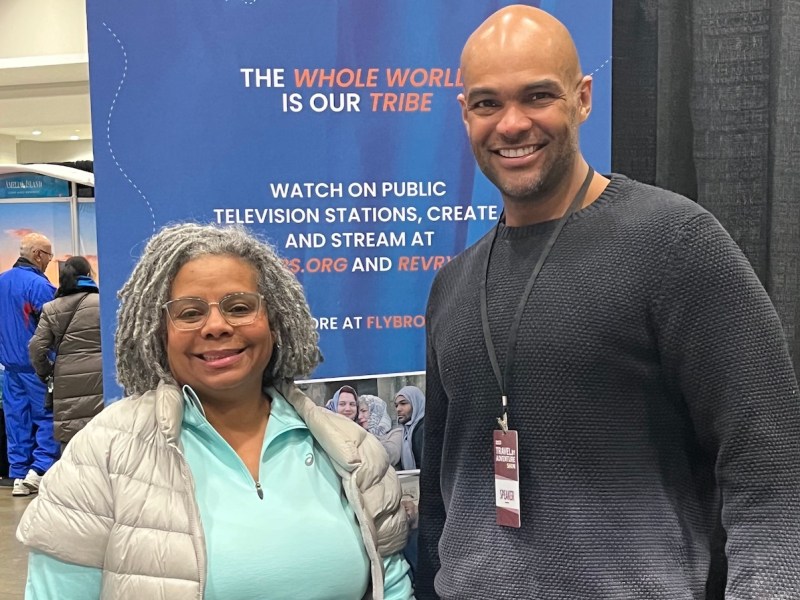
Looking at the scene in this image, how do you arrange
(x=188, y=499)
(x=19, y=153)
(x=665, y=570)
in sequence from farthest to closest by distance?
(x=19, y=153), (x=188, y=499), (x=665, y=570)

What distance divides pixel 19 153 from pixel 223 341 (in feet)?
29.1

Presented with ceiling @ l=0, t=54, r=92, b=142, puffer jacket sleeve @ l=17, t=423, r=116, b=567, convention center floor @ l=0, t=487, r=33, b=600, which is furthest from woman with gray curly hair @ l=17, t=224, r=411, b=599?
ceiling @ l=0, t=54, r=92, b=142

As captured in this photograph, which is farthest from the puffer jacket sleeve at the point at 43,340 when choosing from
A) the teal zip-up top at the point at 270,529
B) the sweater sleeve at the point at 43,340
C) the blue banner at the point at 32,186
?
the teal zip-up top at the point at 270,529

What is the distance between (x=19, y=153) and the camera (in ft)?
29.6

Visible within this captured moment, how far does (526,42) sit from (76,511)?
1083 millimetres

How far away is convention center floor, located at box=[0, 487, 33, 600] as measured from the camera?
387cm

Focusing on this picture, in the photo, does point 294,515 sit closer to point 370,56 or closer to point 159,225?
point 159,225

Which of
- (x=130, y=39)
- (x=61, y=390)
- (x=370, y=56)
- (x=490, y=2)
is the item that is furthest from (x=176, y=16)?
(x=61, y=390)

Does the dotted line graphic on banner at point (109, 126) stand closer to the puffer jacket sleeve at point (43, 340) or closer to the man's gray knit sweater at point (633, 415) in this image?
the man's gray knit sweater at point (633, 415)

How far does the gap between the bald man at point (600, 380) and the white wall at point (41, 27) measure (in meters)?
5.35

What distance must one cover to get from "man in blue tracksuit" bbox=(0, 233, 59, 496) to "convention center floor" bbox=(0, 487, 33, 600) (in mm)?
203

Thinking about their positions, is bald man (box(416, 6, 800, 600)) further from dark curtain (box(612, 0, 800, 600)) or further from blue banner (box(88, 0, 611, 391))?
dark curtain (box(612, 0, 800, 600))

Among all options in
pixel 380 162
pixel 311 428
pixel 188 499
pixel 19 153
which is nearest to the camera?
pixel 188 499

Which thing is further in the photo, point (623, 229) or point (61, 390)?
point (61, 390)
